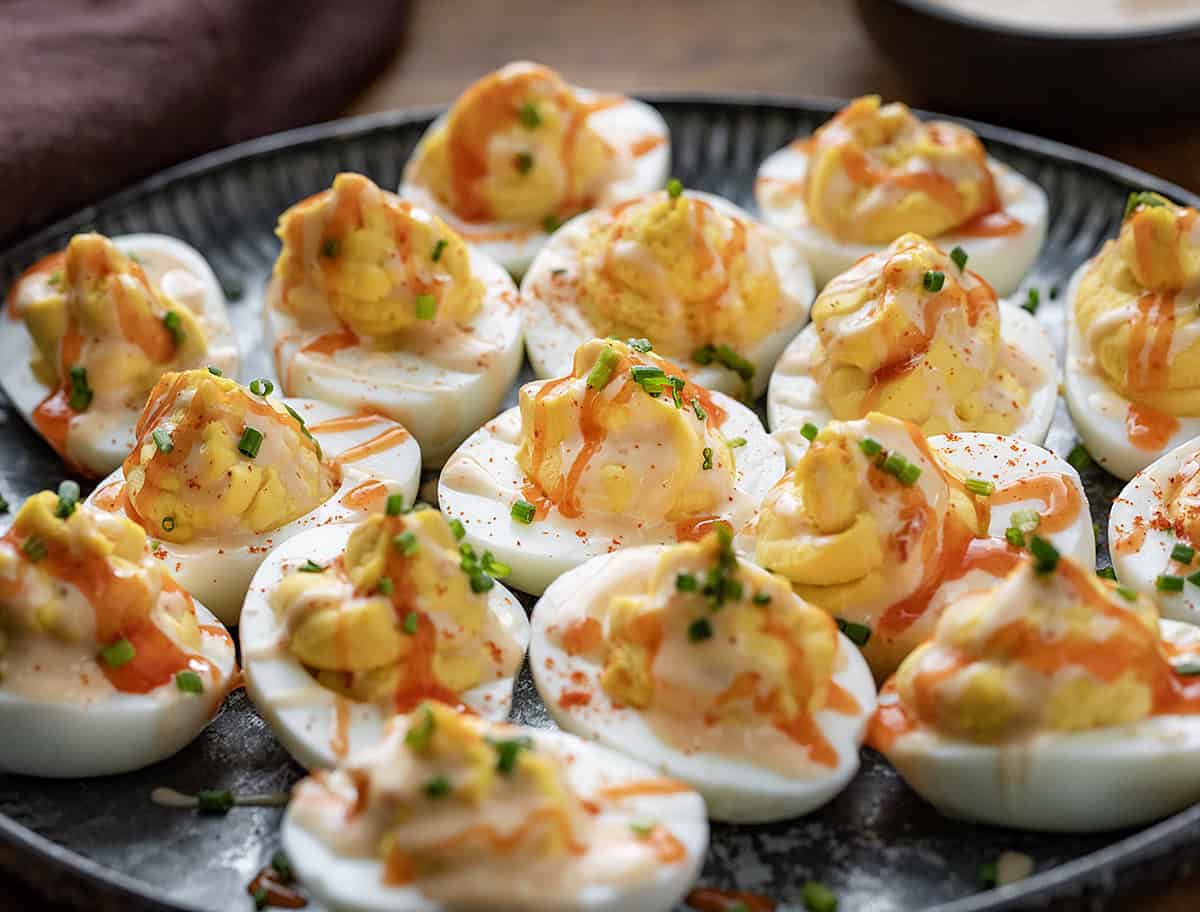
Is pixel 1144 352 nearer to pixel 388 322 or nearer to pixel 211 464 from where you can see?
pixel 388 322

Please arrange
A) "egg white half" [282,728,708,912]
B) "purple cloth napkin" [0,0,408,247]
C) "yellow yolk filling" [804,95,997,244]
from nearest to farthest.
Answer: "egg white half" [282,728,708,912] → "yellow yolk filling" [804,95,997,244] → "purple cloth napkin" [0,0,408,247]

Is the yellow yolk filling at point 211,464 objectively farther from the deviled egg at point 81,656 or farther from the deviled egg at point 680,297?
the deviled egg at point 680,297

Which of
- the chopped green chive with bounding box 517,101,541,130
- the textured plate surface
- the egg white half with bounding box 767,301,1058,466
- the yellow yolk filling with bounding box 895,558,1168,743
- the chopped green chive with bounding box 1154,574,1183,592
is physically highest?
the chopped green chive with bounding box 517,101,541,130

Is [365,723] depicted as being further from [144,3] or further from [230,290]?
[144,3]

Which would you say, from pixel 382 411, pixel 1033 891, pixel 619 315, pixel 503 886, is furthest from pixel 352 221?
pixel 1033 891

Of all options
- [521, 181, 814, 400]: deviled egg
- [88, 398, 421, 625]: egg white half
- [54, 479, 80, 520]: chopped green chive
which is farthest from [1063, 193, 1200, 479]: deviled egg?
[54, 479, 80, 520]: chopped green chive

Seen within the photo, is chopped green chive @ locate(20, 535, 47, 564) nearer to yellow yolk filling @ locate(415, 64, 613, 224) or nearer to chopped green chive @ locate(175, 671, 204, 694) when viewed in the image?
chopped green chive @ locate(175, 671, 204, 694)

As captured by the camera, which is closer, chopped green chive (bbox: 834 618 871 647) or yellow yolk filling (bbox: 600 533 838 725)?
yellow yolk filling (bbox: 600 533 838 725)

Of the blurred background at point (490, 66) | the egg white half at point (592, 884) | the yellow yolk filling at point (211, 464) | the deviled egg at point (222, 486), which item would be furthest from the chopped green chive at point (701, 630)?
the blurred background at point (490, 66)
